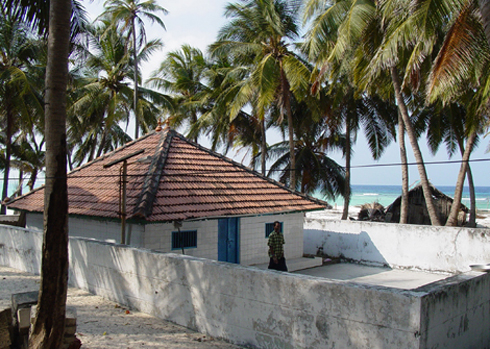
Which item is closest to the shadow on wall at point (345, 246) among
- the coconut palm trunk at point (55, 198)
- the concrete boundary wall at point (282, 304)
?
the concrete boundary wall at point (282, 304)

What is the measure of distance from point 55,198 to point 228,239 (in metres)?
7.54

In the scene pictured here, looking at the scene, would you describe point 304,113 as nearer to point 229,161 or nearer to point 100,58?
point 229,161

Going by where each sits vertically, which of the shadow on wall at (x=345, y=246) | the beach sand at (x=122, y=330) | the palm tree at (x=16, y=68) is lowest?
the beach sand at (x=122, y=330)

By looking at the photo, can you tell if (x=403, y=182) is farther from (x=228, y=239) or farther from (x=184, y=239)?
(x=184, y=239)

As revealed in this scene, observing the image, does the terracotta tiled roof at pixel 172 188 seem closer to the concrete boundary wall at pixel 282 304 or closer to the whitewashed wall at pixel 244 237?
the whitewashed wall at pixel 244 237

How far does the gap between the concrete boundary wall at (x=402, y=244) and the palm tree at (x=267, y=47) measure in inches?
256

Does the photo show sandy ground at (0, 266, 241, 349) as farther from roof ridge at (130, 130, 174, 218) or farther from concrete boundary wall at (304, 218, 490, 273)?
concrete boundary wall at (304, 218, 490, 273)

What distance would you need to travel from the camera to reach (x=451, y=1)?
9789 millimetres

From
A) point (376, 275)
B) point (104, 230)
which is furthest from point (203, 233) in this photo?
point (376, 275)

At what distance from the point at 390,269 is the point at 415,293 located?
10.2 m

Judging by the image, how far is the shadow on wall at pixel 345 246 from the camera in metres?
16.1

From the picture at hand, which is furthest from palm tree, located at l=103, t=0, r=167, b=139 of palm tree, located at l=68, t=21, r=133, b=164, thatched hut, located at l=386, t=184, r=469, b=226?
thatched hut, located at l=386, t=184, r=469, b=226

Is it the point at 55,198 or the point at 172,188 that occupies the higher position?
the point at 172,188

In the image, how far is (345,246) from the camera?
17.0 meters
